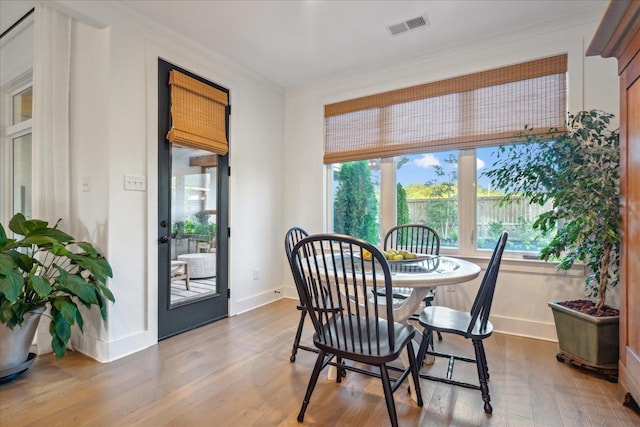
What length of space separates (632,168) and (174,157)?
3.29m

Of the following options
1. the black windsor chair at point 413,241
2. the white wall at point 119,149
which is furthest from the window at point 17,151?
the black windsor chair at point 413,241

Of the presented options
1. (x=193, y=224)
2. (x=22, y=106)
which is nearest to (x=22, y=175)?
(x=22, y=106)

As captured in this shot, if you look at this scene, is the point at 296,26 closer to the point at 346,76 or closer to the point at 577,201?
the point at 346,76

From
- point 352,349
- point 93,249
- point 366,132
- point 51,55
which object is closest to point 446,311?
point 352,349

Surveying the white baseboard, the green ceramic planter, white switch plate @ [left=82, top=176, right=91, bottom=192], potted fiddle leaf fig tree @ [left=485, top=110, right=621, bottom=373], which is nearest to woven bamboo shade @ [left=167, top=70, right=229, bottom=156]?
white switch plate @ [left=82, top=176, right=91, bottom=192]

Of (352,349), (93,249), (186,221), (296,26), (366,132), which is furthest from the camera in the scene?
(366,132)

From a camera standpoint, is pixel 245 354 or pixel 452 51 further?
pixel 452 51

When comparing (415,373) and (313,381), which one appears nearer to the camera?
(313,381)

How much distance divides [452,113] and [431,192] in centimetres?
82

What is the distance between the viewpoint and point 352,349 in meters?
1.56

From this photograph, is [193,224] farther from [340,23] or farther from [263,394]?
[340,23]

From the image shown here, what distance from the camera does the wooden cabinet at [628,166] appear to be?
1.66m

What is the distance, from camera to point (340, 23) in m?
2.79

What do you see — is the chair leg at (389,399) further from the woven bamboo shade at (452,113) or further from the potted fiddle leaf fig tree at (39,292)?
the woven bamboo shade at (452,113)
